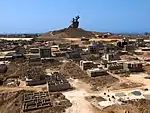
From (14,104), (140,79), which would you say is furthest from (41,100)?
(140,79)

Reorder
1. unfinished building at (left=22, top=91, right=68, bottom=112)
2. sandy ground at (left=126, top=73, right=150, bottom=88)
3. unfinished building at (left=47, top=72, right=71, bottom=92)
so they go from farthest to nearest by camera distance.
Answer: sandy ground at (left=126, top=73, right=150, bottom=88) < unfinished building at (left=47, top=72, right=71, bottom=92) < unfinished building at (left=22, top=91, right=68, bottom=112)

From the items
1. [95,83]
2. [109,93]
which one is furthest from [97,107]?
[95,83]

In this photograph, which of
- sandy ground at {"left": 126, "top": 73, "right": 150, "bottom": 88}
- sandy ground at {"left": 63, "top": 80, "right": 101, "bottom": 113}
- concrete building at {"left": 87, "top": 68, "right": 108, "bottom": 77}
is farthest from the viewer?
concrete building at {"left": 87, "top": 68, "right": 108, "bottom": 77}

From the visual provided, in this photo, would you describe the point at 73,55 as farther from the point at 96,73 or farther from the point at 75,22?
the point at 75,22

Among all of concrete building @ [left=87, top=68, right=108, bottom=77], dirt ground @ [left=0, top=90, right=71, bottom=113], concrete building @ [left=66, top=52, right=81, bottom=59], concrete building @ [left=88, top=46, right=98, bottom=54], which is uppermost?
concrete building @ [left=88, top=46, right=98, bottom=54]

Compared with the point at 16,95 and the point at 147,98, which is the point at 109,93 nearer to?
the point at 147,98

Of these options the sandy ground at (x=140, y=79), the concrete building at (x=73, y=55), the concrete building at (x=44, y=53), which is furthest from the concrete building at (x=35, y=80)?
the concrete building at (x=73, y=55)

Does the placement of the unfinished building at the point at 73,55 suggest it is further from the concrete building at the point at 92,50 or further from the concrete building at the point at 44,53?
the concrete building at the point at 92,50

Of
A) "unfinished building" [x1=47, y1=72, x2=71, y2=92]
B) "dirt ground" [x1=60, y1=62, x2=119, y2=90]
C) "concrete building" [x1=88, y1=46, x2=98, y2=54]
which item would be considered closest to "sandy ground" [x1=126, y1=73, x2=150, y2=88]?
"dirt ground" [x1=60, y1=62, x2=119, y2=90]

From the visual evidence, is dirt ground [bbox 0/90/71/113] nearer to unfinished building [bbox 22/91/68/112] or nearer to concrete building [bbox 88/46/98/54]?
unfinished building [bbox 22/91/68/112]

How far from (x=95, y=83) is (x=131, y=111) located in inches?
392

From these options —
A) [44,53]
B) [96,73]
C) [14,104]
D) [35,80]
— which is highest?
[44,53]

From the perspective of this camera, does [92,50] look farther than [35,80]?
Yes

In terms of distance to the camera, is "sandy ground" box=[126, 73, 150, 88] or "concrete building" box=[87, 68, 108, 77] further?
"concrete building" box=[87, 68, 108, 77]
